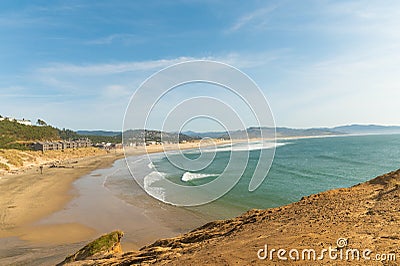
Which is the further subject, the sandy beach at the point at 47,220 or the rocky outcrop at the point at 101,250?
the sandy beach at the point at 47,220

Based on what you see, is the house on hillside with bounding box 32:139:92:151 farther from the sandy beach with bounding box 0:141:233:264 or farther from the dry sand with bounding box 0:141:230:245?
the sandy beach with bounding box 0:141:233:264

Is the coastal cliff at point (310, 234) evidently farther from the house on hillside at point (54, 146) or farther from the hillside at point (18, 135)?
the house on hillside at point (54, 146)

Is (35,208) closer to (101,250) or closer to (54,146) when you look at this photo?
(101,250)

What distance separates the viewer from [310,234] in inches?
211

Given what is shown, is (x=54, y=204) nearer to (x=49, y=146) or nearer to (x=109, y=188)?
(x=109, y=188)

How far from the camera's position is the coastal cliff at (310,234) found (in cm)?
451

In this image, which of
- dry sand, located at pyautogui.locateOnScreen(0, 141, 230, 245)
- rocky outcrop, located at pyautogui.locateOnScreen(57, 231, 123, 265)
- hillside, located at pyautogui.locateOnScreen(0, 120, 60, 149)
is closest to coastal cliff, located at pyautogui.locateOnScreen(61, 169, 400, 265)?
rocky outcrop, located at pyautogui.locateOnScreen(57, 231, 123, 265)

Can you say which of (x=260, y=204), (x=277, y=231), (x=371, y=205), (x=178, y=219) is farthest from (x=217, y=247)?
(x=260, y=204)

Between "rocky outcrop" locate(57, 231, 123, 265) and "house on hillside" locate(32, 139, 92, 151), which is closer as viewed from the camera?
"rocky outcrop" locate(57, 231, 123, 265)

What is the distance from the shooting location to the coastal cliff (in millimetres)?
4512

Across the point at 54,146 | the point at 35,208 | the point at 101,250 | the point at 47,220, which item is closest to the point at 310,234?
the point at 101,250

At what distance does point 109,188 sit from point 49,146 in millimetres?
55108

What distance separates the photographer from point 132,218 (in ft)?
61.2

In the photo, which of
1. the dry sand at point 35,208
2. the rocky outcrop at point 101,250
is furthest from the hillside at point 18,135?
the rocky outcrop at point 101,250
